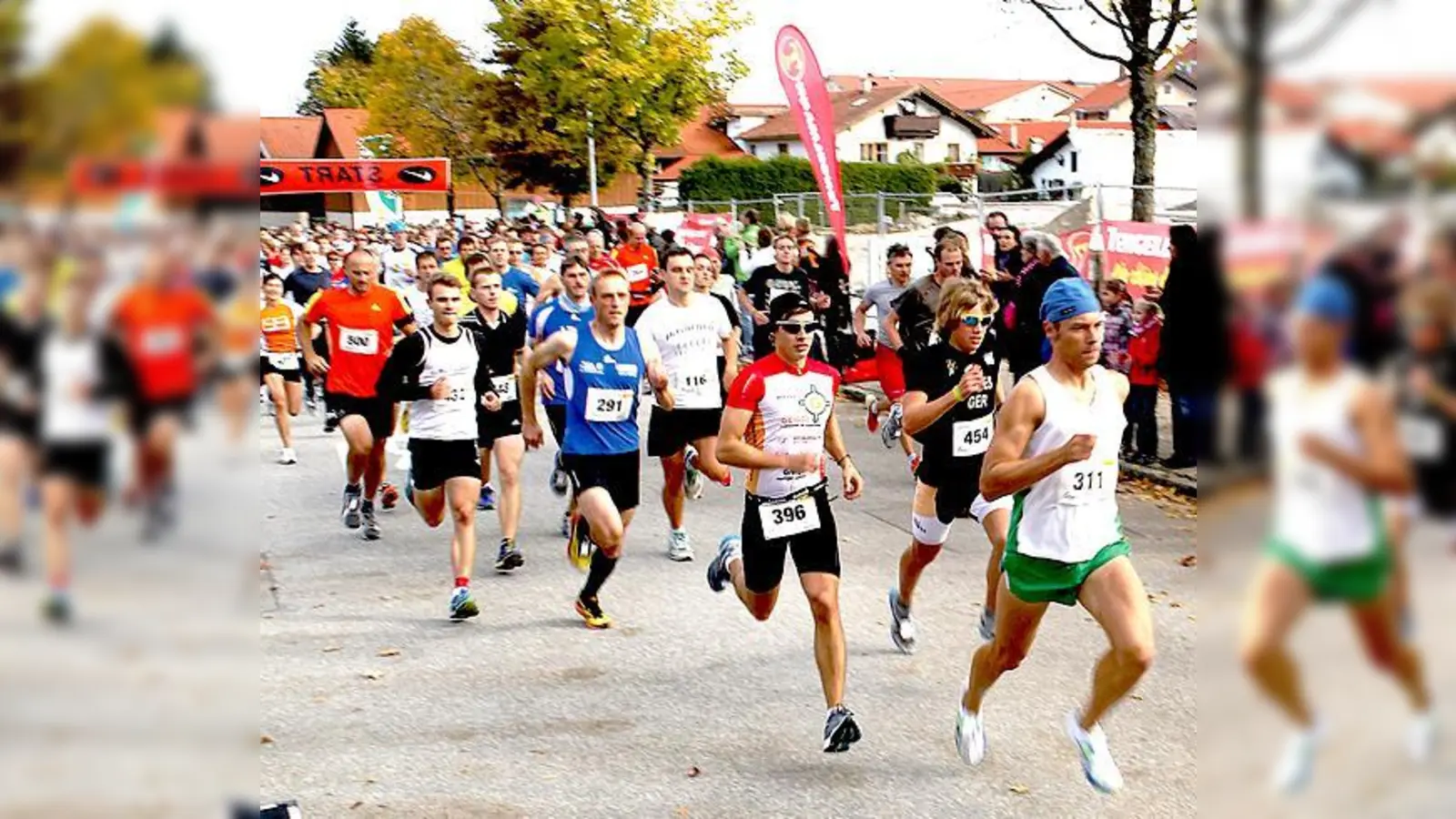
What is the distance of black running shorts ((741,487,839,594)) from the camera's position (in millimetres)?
5414

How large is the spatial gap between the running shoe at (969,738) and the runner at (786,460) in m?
0.46

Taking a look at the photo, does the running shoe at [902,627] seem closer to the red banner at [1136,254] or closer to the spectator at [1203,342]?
the red banner at [1136,254]

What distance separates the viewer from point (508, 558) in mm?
8180

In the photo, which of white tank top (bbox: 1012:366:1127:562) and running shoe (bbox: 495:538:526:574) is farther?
running shoe (bbox: 495:538:526:574)

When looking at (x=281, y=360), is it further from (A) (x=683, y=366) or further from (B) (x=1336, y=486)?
(B) (x=1336, y=486)

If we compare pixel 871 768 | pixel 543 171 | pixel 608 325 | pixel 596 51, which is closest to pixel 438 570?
pixel 608 325

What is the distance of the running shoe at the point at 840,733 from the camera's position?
16.5ft

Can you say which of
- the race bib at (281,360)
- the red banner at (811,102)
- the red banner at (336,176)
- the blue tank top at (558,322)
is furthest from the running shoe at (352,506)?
the red banner at (811,102)

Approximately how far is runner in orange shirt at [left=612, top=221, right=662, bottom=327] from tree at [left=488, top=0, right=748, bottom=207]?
76.2 ft

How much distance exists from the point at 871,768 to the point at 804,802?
0.39 meters

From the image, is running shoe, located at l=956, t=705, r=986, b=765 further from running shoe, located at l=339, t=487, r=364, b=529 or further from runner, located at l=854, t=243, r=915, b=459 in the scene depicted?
running shoe, located at l=339, t=487, r=364, b=529

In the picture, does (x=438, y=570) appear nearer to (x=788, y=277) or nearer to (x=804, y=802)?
(x=804, y=802)

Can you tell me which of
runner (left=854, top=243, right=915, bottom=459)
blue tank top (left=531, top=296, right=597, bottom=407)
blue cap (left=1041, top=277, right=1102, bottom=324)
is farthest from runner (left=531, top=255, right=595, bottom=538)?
blue cap (left=1041, top=277, right=1102, bottom=324)

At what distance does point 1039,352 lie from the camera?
32.7 feet
